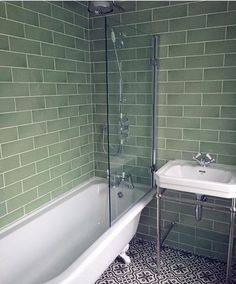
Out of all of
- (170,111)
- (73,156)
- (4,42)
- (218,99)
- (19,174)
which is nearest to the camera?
(4,42)

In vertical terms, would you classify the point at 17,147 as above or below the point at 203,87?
below

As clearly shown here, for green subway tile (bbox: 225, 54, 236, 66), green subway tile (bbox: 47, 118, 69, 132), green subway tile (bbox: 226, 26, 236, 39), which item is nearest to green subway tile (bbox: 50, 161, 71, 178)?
green subway tile (bbox: 47, 118, 69, 132)

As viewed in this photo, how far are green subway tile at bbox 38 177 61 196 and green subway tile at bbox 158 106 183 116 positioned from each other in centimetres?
116

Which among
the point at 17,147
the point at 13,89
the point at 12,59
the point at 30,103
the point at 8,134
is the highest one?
the point at 12,59

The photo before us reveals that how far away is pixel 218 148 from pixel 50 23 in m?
1.80

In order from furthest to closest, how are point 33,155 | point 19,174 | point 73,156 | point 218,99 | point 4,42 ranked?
1. point 73,156
2. point 218,99
3. point 33,155
4. point 19,174
5. point 4,42

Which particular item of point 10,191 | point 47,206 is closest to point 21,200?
point 10,191

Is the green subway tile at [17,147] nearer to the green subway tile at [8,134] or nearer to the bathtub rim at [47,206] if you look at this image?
the green subway tile at [8,134]

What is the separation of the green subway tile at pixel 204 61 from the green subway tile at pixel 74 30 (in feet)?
3.49

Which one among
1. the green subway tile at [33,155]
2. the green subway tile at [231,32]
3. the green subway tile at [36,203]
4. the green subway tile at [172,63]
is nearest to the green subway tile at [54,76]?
the green subway tile at [33,155]

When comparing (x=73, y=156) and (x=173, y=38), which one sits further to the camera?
→ (x=73, y=156)

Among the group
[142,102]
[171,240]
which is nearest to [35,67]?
[142,102]

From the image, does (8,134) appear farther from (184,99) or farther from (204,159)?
(204,159)

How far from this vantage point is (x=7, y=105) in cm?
177
